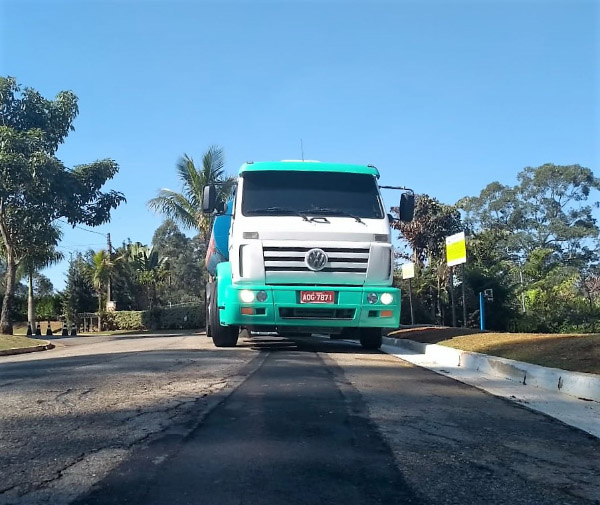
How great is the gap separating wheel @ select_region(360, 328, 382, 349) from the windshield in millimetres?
2899

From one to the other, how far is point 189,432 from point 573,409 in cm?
379

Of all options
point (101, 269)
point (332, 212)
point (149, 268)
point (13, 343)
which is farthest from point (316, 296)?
point (149, 268)

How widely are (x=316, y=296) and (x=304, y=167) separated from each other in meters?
2.26

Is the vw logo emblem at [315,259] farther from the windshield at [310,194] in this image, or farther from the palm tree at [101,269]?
the palm tree at [101,269]

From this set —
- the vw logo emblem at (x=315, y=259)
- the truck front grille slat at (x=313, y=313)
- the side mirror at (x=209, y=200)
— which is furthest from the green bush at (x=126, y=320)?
the vw logo emblem at (x=315, y=259)

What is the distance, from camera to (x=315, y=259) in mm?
9836

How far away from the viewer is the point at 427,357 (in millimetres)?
12203

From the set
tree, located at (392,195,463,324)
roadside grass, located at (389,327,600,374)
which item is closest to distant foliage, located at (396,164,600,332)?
tree, located at (392,195,463,324)

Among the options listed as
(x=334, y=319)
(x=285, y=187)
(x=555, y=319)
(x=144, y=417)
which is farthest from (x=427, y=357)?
(x=555, y=319)

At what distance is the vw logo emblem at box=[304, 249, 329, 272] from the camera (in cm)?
984

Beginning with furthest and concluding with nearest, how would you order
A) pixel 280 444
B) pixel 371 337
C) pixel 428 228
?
1. pixel 428 228
2. pixel 371 337
3. pixel 280 444

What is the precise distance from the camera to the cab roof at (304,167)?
10688 mm

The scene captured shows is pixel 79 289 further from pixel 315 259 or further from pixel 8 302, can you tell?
pixel 315 259

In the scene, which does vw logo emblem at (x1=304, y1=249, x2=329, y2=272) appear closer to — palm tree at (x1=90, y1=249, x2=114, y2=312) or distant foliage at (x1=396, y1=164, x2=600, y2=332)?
distant foliage at (x1=396, y1=164, x2=600, y2=332)
